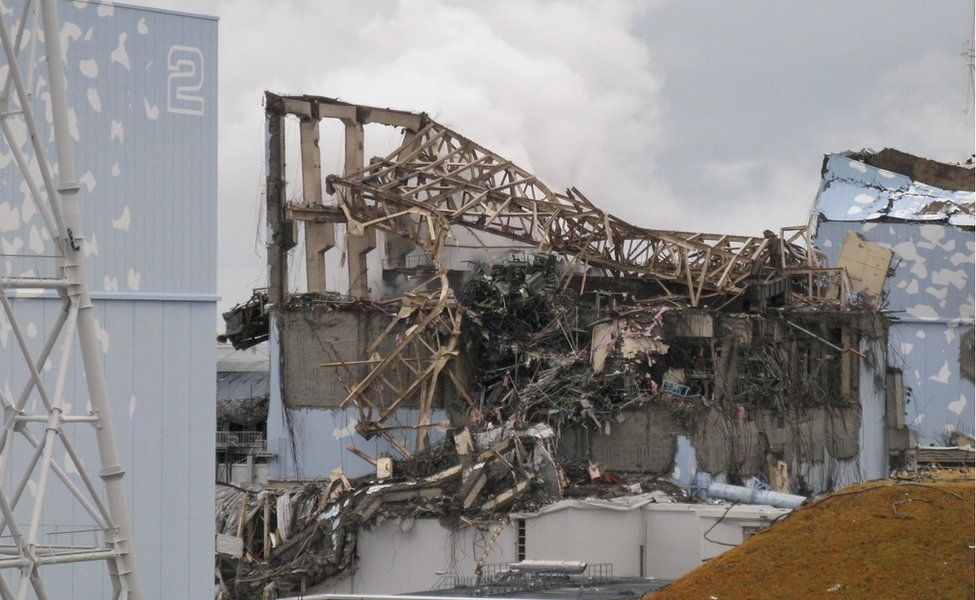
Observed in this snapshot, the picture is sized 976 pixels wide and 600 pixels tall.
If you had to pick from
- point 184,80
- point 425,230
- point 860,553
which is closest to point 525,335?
point 425,230

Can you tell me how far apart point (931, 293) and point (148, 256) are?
36.4 metres

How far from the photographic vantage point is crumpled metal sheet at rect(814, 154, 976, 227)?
5434 centimetres

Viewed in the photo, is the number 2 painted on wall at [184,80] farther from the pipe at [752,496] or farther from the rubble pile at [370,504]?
the pipe at [752,496]

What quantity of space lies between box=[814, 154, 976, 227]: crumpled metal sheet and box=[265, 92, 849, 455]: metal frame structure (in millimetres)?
11243

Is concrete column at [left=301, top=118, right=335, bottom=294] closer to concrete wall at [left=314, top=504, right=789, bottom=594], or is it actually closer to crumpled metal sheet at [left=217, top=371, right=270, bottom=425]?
crumpled metal sheet at [left=217, top=371, right=270, bottom=425]

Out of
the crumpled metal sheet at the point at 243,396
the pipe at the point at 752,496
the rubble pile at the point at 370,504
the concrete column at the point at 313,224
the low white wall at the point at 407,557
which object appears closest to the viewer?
the low white wall at the point at 407,557

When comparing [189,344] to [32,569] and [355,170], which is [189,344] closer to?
[32,569]

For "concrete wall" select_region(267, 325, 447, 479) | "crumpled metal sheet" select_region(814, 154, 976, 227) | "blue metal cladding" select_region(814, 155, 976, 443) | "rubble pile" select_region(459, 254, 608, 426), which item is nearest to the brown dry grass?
"rubble pile" select_region(459, 254, 608, 426)

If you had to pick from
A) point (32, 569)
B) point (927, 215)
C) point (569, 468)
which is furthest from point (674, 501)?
point (927, 215)

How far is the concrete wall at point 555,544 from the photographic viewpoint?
109 feet

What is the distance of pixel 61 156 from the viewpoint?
→ 760 inches

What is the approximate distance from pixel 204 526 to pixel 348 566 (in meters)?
9.78

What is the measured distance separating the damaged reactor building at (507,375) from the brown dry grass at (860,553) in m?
4.05

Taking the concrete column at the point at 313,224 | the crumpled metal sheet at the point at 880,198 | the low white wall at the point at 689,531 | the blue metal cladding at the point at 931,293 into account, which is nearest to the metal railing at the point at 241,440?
the concrete column at the point at 313,224
